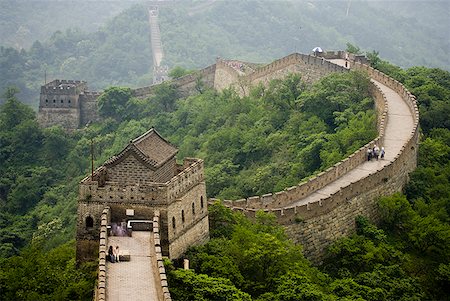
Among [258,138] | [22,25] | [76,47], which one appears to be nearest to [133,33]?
[76,47]

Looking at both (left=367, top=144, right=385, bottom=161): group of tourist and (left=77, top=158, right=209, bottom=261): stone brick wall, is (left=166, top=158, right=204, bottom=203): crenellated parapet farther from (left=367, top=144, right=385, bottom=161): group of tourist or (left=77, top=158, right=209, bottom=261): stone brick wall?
(left=367, top=144, right=385, bottom=161): group of tourist

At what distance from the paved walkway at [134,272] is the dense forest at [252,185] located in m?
1.04

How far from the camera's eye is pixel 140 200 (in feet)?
103

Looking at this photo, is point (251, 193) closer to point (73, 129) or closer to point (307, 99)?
point (307, 99)

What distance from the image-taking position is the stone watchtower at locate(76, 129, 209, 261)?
31203 mm

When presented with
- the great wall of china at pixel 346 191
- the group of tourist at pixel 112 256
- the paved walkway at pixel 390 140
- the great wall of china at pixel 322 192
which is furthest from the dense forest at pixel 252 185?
the group of tourist at pixel 112 256

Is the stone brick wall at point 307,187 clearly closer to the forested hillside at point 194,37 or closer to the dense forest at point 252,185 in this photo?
the dense forest at point 252,185

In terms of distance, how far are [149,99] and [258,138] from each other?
2380 cm

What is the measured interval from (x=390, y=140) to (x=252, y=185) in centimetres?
765

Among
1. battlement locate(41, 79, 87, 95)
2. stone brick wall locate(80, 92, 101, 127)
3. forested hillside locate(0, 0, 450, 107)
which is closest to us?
battlement locate(41, 79, 87, 95)

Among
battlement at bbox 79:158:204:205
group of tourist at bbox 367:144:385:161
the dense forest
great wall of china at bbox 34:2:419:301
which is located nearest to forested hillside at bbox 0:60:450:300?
the dense forest

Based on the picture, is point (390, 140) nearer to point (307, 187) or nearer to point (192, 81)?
point (307, 187)

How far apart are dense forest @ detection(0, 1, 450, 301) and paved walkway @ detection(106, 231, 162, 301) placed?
41.0 inches

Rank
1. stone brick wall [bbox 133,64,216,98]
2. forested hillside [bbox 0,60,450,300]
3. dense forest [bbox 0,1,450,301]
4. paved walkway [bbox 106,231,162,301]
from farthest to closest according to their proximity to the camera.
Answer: stone brick wall [bbox 133,64,216,98]
forested hillside [bbox 0,60,450,300]
dense forest [bbox 0,1,450,301]
paved walkway [bbox 106,231,162,301]
